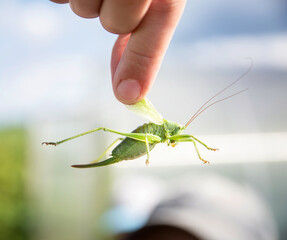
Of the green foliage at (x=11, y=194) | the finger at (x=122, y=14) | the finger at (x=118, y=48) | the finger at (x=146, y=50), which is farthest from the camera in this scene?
the green foliage at (x=11, y=194)

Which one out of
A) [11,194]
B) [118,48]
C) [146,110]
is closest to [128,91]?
[146,110]

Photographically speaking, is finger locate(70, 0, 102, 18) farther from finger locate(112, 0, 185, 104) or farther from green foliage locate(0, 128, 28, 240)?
green foliage locate(0, 128, 28, 240)

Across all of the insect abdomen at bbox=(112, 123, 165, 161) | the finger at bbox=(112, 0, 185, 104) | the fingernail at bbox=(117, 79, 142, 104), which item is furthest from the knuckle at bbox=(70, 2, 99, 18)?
the insect abdomen at bbox=(112, 123, 165, 161)

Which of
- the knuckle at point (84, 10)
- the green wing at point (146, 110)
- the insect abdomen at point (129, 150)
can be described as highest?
the knuckle at point (84, 10)

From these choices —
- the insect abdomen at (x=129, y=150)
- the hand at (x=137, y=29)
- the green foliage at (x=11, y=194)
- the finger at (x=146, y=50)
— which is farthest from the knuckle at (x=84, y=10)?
the green foliage at (x=11, y=194)

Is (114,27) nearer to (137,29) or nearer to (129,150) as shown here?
(137,29)

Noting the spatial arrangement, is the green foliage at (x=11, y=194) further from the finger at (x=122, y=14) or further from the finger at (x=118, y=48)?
the finger at (x=122, y=14)

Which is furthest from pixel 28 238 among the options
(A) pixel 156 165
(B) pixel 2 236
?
(A) pixel 156 165
